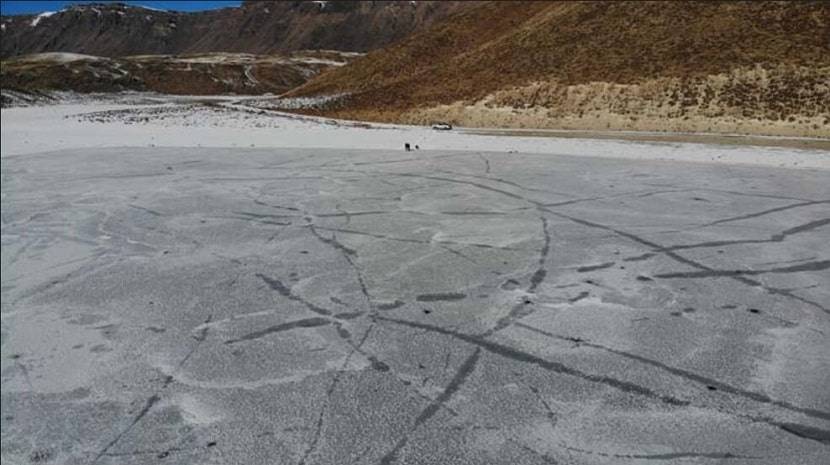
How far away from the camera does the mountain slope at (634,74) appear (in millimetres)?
28750

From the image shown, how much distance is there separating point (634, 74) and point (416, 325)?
3362cm

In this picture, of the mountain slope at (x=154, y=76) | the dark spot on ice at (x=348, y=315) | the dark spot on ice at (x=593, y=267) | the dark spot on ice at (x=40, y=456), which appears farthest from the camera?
the mountain slope at (x=154, y=76)

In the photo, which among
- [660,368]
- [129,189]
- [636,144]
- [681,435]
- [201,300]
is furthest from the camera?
[636,144]

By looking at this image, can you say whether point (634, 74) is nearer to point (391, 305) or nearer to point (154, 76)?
point (391, 305)

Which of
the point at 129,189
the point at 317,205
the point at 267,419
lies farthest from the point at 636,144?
the point at 267,419

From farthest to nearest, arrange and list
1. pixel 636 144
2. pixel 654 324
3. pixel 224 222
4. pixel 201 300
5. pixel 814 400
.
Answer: pixel 636 144
pixel 224 222
pixel 201 300
pixel 654 324
pixel 814 400

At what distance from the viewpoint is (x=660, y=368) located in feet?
14.9

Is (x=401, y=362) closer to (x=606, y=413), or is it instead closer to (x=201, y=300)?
(x=606, y=413)

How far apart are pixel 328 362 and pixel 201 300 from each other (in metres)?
1.84

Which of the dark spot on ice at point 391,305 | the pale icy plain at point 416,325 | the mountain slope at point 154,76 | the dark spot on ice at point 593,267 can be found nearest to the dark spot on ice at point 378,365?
the pale icy plain at point 416,325

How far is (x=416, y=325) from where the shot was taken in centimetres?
530

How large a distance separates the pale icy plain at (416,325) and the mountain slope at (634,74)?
1921 cm

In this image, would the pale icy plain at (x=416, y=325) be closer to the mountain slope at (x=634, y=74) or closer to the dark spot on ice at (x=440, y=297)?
the dark spot on ice at (x=440, y=297)

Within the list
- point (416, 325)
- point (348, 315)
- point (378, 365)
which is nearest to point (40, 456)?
point (378, 365)
